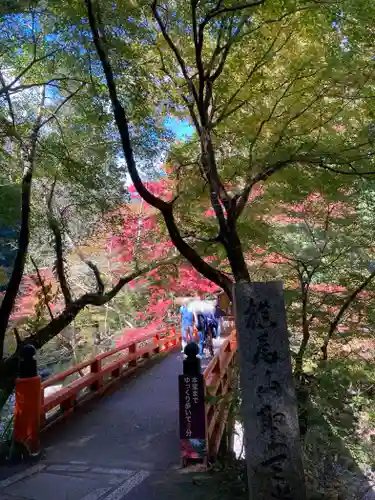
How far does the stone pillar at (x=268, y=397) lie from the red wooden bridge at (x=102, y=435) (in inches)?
51.2

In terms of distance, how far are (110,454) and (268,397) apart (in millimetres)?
3330

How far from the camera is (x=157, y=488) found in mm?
4695

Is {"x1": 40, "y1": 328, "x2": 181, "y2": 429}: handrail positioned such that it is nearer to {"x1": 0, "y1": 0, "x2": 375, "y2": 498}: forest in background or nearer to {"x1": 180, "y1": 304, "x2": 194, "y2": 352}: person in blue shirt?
{"x1": 0, "y1": 0, "x2": 375, "y2": 498}: forest in background

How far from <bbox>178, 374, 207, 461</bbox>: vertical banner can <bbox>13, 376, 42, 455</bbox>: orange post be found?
2.08m

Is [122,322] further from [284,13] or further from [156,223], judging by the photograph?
[284,13]

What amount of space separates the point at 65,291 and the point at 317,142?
4731mm

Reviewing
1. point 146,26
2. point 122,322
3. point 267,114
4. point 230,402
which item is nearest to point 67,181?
point 146,26

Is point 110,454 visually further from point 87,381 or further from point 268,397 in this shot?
point 268,397

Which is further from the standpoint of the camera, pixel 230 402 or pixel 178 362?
pixel 178 362

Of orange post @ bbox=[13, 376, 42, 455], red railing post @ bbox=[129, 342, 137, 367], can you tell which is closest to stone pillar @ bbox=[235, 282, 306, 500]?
orange post @ bbox=[13, 376, 42, 455]

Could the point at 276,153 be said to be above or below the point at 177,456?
above

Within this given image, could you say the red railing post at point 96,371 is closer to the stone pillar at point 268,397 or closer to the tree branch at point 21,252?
the tree branch at point 21,252

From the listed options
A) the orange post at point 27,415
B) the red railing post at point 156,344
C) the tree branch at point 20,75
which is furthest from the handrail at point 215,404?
the tree branch at point 20,75

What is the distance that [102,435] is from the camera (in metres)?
6.59
